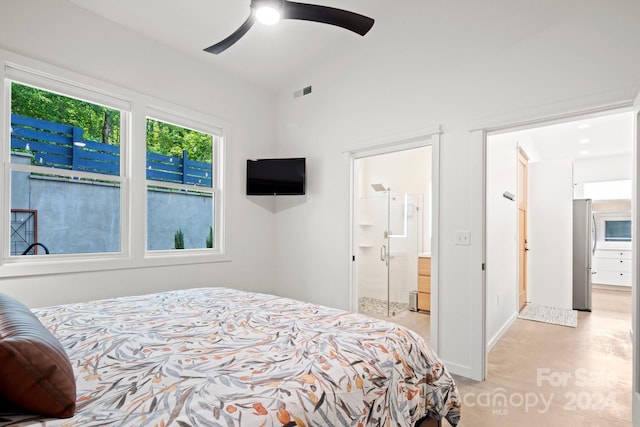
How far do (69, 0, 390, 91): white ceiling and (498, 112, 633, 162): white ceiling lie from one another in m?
2.26

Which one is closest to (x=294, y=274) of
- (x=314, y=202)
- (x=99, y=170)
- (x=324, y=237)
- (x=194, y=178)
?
(x=324, y=237)

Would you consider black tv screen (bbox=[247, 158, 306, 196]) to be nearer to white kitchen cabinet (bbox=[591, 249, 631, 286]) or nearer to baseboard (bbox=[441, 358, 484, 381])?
baseboard (bbox=[441, 358, 484, 381])

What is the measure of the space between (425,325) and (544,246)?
98.5 inches

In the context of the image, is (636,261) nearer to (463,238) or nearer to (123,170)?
(463,238)

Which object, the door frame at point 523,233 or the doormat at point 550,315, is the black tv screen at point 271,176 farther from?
the doormat at point 550,315

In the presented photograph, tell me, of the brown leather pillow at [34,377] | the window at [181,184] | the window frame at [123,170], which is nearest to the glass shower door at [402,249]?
the window frame at [123,170]

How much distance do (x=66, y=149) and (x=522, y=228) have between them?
5586 mm

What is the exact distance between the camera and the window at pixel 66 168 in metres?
2.50

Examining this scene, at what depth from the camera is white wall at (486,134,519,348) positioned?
343 cm

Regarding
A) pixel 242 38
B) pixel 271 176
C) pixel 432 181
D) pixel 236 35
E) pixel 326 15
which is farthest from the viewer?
pixel 271 176

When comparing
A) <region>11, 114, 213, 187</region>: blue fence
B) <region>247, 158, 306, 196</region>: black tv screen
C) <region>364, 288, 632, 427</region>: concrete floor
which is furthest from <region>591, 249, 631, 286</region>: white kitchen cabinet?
<region>11, 114, 213, 187</region>: blue fence

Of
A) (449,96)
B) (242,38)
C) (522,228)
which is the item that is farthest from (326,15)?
(522,228)

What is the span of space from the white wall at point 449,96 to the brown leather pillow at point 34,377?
2.60 metres

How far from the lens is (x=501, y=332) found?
3.77 m
